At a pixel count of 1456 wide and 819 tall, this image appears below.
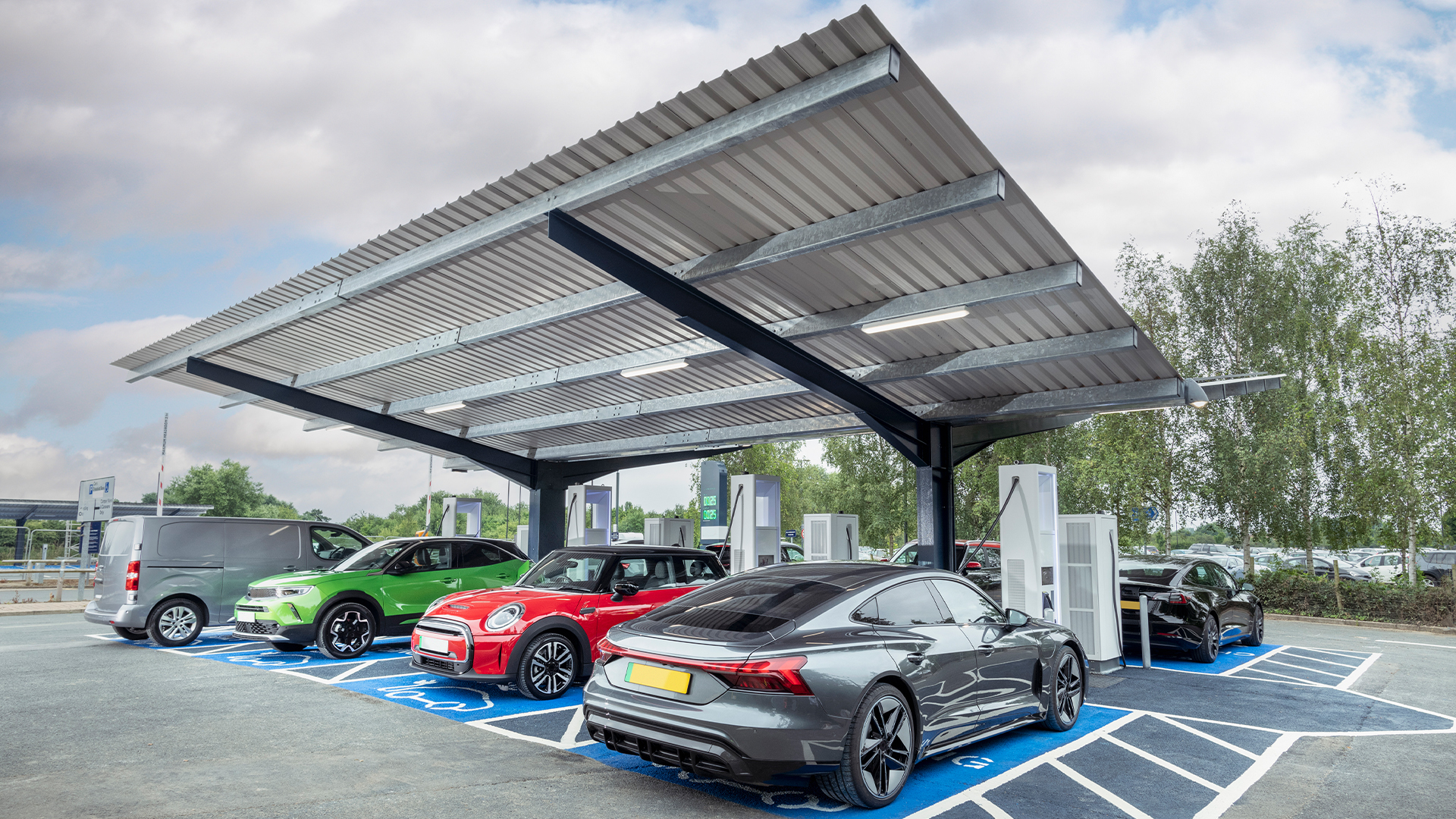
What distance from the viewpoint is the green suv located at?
33.4 ft

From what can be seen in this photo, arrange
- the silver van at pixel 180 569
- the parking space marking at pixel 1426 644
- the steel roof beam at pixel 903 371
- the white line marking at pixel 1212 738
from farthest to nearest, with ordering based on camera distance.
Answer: the parking space marking at pixel 1426 644 < the silver van at pixel 180 569 < the steel roof beam at pixel 903 371 < the white line marking at pixel 1212 738

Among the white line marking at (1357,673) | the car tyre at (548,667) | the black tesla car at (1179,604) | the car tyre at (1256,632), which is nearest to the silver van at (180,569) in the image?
the car tyre at (548,667)

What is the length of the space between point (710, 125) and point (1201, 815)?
19.6 ft

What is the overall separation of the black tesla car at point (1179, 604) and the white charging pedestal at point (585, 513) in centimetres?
1409

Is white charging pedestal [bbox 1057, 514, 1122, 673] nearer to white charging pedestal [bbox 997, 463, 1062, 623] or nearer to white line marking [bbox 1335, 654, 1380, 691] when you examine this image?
white charging pedestal [bbox 997, 463, 1062, 623]

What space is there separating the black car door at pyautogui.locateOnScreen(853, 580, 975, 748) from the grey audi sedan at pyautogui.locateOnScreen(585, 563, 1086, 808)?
0.03 feet

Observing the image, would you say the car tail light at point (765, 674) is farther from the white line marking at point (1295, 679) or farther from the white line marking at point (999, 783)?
the white line marking at point (1295, 679)

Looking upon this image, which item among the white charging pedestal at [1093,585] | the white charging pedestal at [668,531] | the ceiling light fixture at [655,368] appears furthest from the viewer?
the white charging pedestal at [668,531]

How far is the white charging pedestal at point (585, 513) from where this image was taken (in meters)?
22.7

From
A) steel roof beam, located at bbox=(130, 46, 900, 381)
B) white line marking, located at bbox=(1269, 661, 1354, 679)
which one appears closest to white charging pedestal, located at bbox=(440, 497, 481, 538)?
steel roof beam, located at bbox=(130, 46, 900, 381)

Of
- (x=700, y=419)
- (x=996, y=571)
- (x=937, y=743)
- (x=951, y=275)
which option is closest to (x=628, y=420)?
(x=700, y=419)

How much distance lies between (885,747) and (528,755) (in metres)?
2.49

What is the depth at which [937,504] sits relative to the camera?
42.4 ft

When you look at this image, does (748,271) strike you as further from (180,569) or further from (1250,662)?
(1250,662)
